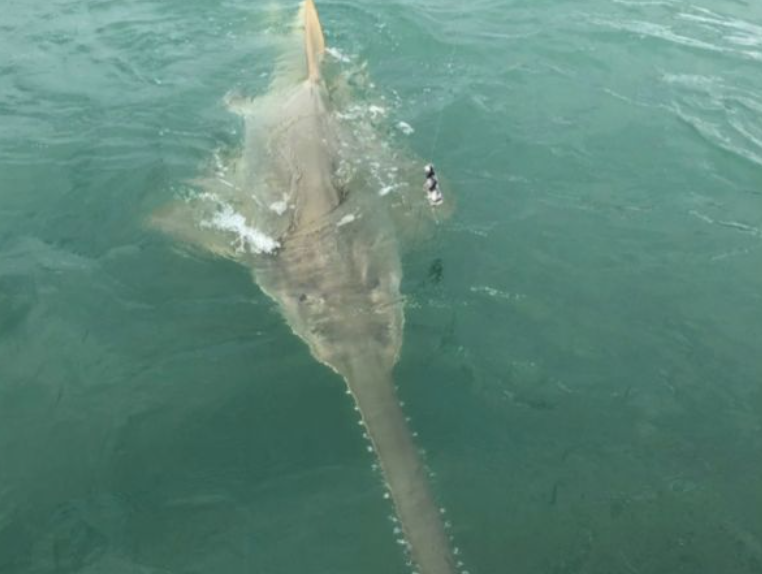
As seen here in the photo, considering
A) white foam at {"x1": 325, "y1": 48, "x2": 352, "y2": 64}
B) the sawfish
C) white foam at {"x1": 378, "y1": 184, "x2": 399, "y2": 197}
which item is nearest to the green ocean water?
the sawfish

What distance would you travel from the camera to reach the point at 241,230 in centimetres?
1462

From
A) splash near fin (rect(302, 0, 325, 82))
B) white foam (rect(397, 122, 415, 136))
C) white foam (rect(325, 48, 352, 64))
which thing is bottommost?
white foam (rect(397, 122, 415, 136))

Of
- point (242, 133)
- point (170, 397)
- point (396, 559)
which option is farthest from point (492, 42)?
point (396, 559)

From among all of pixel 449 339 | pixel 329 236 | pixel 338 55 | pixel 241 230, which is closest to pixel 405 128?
pixel 338 55

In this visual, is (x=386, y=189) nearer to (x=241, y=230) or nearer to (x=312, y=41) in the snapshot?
(x=241, y=230)

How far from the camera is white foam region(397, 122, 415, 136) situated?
17906 mm

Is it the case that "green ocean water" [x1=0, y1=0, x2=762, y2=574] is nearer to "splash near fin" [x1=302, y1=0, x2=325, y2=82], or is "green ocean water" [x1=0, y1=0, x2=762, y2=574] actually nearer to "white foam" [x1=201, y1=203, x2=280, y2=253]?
"white foam" [x1=201, y1=203, x2=280, y2=253]

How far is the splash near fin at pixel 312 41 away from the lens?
19203 millimetres

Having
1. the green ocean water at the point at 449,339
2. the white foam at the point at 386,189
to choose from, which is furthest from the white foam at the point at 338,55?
the white foam at the point at 386,189

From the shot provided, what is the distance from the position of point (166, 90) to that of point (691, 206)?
1289 cm

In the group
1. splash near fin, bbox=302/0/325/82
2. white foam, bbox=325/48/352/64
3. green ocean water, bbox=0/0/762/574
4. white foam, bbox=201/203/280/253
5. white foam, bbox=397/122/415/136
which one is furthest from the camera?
white foam, bbox=325/48/352/64

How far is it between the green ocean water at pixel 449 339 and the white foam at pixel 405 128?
0.16 meters

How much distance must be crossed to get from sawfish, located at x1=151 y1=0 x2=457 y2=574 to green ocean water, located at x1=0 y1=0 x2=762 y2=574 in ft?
1.07

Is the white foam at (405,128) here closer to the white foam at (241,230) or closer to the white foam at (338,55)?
the white foam at (338,55)
